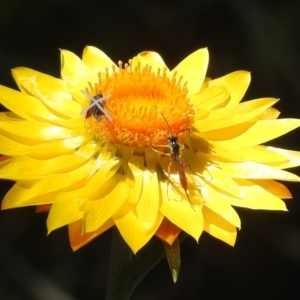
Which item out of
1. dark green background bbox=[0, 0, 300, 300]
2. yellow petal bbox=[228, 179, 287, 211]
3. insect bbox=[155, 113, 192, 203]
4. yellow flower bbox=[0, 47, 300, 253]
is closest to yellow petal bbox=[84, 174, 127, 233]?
yellow flower bbox=[0, 47, 300, 253]

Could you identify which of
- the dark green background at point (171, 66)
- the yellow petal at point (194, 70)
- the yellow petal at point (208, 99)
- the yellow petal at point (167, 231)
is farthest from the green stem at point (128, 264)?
the dark green background at point (171, 66)

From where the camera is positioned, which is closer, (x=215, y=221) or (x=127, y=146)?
(x=215, y=221)

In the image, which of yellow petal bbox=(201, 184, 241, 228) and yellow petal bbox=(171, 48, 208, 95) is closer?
yellow petal bbox=(201, 184, 241, 228)

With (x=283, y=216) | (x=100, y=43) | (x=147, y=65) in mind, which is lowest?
(x=283, y=216)

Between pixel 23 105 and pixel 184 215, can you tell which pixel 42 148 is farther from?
pixel 184 215

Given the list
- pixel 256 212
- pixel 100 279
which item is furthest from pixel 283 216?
pixel 100 279

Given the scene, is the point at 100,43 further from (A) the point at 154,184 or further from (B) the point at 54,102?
(A) the point at 154,184

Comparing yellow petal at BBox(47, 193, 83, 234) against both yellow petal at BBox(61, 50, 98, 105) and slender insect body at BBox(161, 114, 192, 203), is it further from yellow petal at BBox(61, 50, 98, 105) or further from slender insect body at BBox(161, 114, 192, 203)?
yellow petal at BBox(61, 50, 98, 105)
